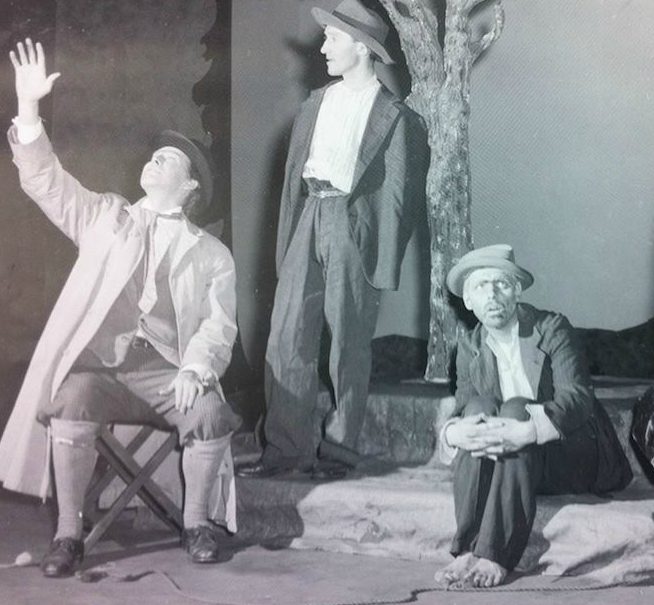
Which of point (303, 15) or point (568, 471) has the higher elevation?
point (303, 15)

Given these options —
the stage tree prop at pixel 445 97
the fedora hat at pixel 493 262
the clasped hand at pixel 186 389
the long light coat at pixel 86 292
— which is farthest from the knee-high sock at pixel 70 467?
the stage tree prop at pixel 445 97

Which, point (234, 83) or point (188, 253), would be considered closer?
point (188, 253)

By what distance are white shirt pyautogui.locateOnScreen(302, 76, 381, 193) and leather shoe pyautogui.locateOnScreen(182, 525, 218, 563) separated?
134 centimetres

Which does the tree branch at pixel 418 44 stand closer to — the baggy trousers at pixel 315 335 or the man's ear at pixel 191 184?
the baggy trousers at pixel 315 335

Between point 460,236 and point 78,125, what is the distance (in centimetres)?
163

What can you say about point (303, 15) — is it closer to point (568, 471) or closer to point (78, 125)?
point (78, 125)

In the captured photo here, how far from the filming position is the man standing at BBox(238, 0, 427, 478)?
4.00m

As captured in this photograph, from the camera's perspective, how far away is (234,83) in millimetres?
4738

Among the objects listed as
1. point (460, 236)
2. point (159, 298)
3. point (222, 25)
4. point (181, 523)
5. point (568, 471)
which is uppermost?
point (222, 25)

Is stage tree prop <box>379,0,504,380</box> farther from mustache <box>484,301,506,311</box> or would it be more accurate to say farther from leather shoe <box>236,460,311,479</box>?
leather shoe <box>236,460,311,479</box>

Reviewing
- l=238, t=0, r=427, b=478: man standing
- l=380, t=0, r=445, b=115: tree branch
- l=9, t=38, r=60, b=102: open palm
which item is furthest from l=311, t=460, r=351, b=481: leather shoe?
l=9, t=38, r=60, b=102: open palm

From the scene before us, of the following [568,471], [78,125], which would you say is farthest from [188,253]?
[568,471]

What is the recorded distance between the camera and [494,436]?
3.37m

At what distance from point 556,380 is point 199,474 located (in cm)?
128
